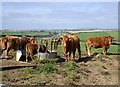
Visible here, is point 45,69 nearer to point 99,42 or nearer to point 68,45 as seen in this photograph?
point 68,45

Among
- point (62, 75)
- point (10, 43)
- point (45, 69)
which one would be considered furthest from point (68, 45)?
point (62, 75)

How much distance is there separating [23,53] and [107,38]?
6387 mm

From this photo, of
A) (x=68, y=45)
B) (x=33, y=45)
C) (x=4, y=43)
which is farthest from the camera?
(x=4, y=43)

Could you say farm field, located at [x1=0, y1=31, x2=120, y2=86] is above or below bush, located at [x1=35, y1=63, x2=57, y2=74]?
below

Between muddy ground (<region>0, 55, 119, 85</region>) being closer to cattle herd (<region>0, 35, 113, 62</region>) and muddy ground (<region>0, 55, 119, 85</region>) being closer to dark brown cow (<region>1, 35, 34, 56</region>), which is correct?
cattle herd (<region>0, 35, 113, 62</region>)

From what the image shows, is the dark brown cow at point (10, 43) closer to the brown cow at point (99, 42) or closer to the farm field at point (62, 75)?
the farm field at point (62, 75)

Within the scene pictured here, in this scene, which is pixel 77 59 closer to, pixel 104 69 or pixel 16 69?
pixel 104 69

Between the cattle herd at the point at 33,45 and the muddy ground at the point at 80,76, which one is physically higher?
the cattle herd at the point at 33,45

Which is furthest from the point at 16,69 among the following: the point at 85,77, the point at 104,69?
the point at 104,69

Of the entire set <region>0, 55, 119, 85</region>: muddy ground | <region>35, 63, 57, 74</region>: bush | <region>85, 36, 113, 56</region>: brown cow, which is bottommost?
<region>0, 55, 119, 85</region>: muddy ground

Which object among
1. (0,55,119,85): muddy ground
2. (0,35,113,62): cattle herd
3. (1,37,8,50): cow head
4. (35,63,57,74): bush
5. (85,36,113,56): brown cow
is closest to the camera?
(0,55,119,85): muddy ground

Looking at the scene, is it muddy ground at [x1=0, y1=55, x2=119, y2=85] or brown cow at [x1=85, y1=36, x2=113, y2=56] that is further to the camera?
brown cow at [x1=85, y1=36, x2=113, y2=56]

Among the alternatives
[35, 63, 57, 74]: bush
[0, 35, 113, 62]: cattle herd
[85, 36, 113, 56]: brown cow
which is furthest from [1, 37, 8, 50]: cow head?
[85, 36, 113, 56]: brown cow

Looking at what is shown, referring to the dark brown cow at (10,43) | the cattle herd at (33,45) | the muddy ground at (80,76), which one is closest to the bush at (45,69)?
the muddy ground at (80,76)
